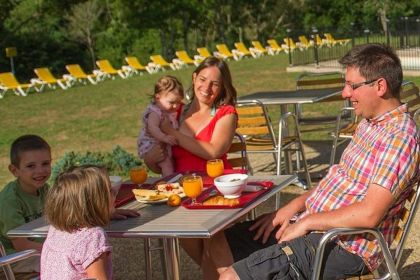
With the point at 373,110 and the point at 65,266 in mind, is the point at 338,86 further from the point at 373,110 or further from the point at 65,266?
the point at 65,266

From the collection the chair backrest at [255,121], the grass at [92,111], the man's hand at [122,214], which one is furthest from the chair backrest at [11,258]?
the grass at [92,111]

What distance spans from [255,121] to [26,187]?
3131 mm

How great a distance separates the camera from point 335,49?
24141 mm

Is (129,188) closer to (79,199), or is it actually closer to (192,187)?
(192,187)

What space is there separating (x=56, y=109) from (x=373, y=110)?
14413mm

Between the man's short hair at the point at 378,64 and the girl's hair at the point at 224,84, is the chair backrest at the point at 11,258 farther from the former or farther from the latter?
the girl's hair at the point at 224,84

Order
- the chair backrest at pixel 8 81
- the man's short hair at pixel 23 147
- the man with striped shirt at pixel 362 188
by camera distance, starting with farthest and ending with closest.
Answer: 1. the chair backrest at pixel 8 81
2. the man's short hair at pixel 23 147
3. the man with striped shirt at pixel 362 188

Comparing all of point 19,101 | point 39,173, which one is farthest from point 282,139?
point 19,101

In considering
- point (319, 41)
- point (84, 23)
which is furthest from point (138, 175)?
point (84, 23)

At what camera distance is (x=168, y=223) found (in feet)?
10.3

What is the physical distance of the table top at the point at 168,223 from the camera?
2.99 metres

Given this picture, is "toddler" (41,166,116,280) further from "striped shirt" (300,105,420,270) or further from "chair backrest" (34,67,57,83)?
"chair backrest" (34,67,57,83)

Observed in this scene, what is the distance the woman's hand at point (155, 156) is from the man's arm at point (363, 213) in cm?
180

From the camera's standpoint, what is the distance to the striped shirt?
116 inches
